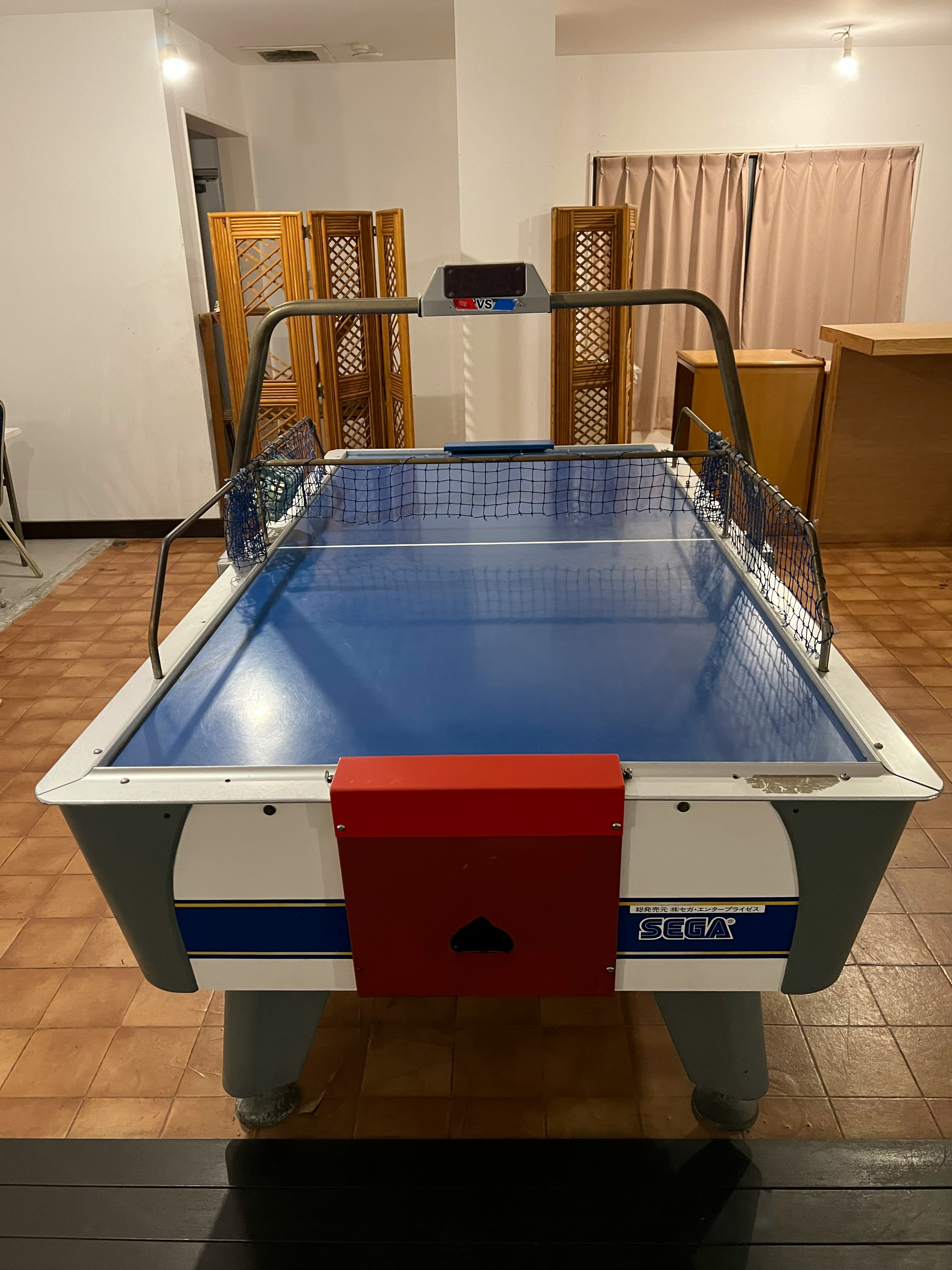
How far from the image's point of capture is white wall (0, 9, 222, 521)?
14.8 feet

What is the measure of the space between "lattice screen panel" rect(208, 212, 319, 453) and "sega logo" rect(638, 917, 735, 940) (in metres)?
3.73

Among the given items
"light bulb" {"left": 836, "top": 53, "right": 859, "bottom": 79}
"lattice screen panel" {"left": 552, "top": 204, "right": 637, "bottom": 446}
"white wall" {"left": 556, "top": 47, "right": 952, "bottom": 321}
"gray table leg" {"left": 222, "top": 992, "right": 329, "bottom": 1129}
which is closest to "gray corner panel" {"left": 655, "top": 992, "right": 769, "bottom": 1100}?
"gray table leg" {"left": 222, "top": 992, "right": 329, "bottom": 1129}

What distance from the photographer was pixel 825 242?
20.6 ft

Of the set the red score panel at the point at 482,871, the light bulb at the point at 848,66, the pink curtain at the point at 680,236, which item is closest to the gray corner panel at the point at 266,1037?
the red score panel at the point at 482,871

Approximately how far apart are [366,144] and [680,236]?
2204mm

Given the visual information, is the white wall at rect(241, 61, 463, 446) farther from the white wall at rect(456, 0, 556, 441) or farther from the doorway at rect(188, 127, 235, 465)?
the white wall at rect(456, 0, 556, 441)

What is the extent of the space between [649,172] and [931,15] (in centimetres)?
176

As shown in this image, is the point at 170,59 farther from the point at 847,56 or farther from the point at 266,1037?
the point at 266,1037

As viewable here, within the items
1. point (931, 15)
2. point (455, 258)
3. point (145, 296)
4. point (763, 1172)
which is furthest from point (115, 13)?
point (763, 1172)

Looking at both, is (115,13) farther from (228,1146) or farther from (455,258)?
(228,1146)

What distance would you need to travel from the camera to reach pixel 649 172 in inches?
242

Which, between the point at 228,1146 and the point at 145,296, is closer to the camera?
the point at 228,1146

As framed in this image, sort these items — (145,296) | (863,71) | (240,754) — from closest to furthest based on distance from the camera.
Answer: (240,754), (145,296), (863,71)

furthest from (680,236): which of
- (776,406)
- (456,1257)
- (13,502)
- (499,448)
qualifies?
(456,1257)
